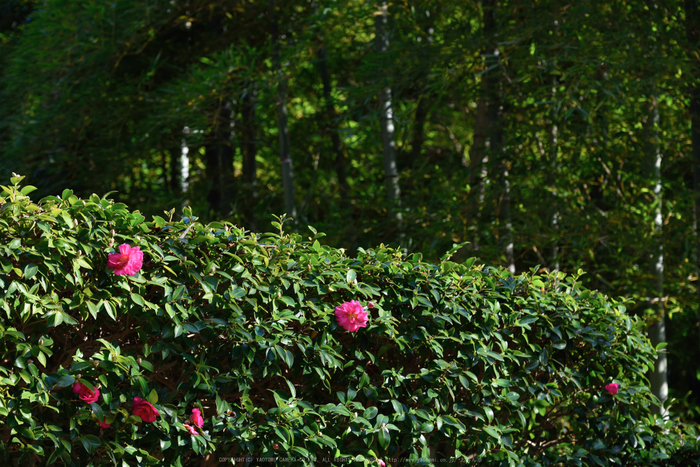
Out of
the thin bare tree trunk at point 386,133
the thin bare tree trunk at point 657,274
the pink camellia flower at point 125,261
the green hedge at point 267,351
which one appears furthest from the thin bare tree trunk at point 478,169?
the pink camellia flower at point 125,261

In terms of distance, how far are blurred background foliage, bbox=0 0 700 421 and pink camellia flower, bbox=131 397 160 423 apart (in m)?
2.81

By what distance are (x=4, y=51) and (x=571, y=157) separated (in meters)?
7.00

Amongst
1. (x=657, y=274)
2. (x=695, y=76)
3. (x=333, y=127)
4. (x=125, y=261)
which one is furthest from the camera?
(x=333, y=127)

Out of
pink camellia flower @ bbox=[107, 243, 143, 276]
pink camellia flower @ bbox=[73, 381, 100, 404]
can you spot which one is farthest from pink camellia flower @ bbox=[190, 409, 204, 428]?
pink camellia flower @ bbox=[107, 243, 143, 276]

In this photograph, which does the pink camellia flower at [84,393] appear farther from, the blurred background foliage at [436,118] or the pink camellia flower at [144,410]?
the blurred background foliage at [436,118]

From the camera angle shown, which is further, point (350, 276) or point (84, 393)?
point (350, 276)

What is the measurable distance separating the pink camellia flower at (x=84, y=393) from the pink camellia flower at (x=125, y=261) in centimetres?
34

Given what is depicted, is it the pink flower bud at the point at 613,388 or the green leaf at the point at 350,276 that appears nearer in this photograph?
the green leaf at the point at 350,276

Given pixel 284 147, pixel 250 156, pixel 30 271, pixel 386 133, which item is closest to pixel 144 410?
pixel 30 271

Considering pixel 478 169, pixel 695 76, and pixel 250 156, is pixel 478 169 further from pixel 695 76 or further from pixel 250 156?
pixel 250 156

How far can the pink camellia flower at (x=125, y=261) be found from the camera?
6.18 feet

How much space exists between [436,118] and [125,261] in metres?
6.35

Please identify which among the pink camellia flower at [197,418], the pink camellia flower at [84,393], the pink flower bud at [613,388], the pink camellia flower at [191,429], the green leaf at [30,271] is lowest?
the pink flower bud at [613,388]

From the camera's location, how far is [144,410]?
1910 millimetres
